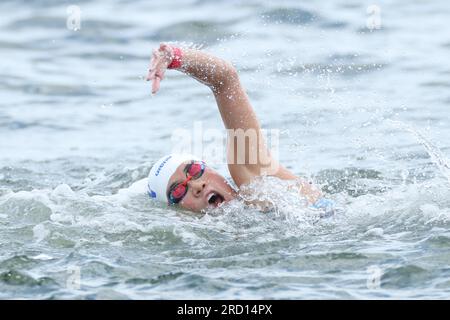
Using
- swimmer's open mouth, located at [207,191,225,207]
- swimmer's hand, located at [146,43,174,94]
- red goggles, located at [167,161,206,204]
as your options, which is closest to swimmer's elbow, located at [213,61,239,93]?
swimmer's hand, located at [146,43,174,94]

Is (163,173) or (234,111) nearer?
(234,111)

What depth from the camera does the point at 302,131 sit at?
1122 centimetres

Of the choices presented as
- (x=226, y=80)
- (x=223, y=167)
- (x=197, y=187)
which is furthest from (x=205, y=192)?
(x=223, y=167)

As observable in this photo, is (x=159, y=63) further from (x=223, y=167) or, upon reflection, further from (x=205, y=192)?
(x=223, y=167)

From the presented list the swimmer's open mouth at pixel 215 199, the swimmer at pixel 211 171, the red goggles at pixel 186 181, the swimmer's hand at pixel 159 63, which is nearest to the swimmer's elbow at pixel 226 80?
the swimmer at pixel 211 171

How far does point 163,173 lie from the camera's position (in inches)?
310

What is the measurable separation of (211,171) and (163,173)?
1.30ft

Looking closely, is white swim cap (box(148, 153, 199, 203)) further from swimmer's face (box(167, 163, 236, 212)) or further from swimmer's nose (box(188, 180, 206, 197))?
swimmer's nose (box(188, 180, 206, 197))

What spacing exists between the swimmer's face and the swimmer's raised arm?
0.14 meters

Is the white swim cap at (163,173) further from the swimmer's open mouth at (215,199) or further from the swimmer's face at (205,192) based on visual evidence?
the swimmer's open mouth at (215,199)

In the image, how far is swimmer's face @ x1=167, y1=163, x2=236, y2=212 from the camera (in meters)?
7.61

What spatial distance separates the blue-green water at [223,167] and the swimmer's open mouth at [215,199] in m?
0.13

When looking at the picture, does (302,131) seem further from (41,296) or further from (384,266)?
(41,296)

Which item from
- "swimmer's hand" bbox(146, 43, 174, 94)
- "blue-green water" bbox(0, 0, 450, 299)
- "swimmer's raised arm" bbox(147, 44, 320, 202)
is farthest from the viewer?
"swimmer's raised arm" bbox(147, 44, 320, 202)
